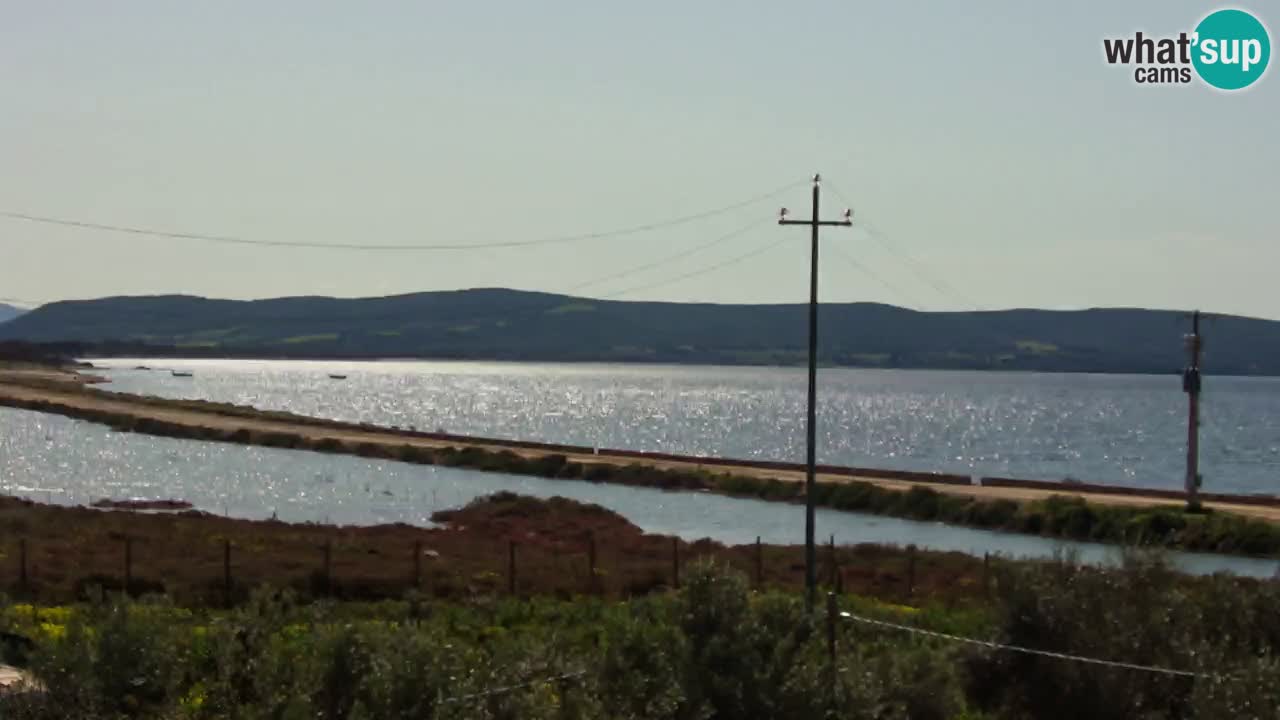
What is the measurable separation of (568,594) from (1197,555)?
37.8m

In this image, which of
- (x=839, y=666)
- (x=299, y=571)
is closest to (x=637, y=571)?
(x=299, y=571)

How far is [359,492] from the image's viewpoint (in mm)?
90688

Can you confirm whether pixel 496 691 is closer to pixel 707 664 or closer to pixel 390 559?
pixel 707 664

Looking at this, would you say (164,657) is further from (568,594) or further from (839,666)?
(568,594)

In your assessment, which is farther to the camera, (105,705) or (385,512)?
(385,512)

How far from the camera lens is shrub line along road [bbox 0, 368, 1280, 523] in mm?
86625

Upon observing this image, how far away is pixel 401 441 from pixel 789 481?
173 feet

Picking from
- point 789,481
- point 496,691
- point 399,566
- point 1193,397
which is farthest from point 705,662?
point 789,481

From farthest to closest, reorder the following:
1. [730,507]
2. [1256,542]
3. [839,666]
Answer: [730,507]
[1256,542]
[839,666]

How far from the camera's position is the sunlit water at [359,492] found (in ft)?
240

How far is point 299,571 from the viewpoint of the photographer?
45188 millimetres

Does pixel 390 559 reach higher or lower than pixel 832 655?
lower

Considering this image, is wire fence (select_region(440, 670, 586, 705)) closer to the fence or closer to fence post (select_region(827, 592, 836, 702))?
fence post (select_region(827, 592, 836, 702))

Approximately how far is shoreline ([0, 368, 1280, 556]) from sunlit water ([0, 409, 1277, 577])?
2.11 metres
